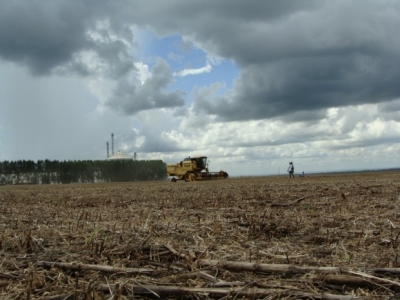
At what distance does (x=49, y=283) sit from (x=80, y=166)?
109424 millimetres

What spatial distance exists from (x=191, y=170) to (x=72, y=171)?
196ft

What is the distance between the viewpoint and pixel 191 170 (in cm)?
5828

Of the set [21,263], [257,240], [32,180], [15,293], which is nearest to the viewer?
[15,293]

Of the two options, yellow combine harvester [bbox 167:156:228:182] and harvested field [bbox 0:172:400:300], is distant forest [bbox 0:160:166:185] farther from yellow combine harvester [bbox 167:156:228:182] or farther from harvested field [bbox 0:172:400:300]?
harvested field [bbox 0:172:400:300]

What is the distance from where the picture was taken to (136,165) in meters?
114

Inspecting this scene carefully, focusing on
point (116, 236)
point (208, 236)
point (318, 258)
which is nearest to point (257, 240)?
point (208, 236)

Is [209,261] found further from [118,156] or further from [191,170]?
[118,156]

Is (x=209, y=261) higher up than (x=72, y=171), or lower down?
lower down

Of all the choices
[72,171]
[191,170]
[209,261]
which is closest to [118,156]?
[72,171]

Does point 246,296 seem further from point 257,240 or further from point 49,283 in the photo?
point 257,240

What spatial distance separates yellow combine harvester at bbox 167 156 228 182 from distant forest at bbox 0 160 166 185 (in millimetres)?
55325

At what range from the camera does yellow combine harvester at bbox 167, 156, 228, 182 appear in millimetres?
57812

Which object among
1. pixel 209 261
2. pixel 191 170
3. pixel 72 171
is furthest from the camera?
pixel 72 171

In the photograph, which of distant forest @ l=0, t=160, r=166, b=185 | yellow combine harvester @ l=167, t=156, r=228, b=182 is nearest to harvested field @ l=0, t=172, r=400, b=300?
yellow combine harvester @ l=167, t=156, r=228, b=182
